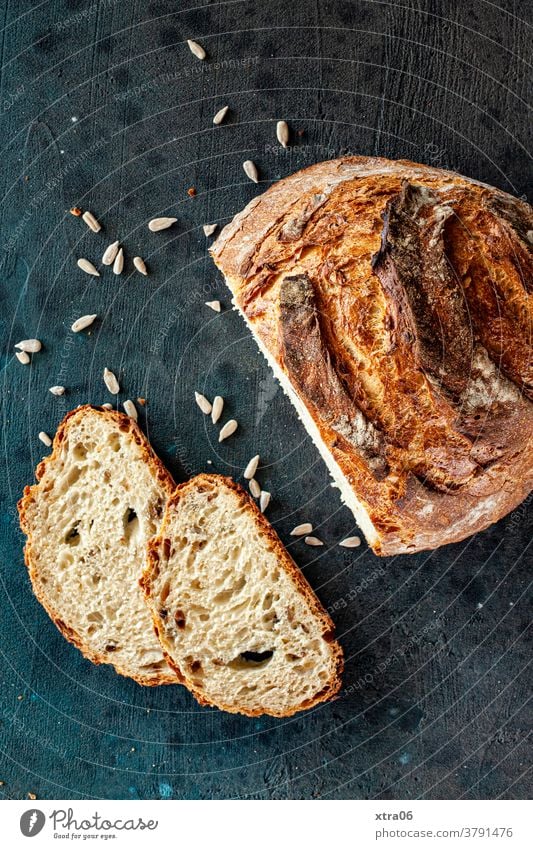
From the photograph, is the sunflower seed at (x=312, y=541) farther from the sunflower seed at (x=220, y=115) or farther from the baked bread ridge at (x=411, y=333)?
the sunflower seed at (x=220, y=115)

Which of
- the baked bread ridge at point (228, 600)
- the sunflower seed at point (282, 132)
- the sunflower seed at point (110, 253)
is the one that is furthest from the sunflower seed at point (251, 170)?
the baked bread ridge at point (228, 600)

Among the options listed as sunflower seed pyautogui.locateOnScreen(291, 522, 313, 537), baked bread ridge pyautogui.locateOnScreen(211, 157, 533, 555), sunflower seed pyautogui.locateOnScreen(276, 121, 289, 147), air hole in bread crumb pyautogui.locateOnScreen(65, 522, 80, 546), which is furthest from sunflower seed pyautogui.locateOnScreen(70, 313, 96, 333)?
sunflower seed pyautogui.locateOnScreen(291, 522, 313, 537)

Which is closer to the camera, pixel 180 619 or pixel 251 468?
pixel 180 619

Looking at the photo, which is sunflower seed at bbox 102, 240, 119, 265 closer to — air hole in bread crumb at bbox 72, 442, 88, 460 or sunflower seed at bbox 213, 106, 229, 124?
sunflower seed at bbox 213, 106, 229, 124

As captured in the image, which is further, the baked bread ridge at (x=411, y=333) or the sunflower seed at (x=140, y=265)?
the sunflower seed at (x=140, y=265)

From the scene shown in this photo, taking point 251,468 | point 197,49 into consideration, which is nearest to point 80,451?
point 251,468

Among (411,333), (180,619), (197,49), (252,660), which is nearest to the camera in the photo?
(411,333)

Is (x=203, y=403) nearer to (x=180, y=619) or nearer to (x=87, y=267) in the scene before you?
(x=87, y=267)
